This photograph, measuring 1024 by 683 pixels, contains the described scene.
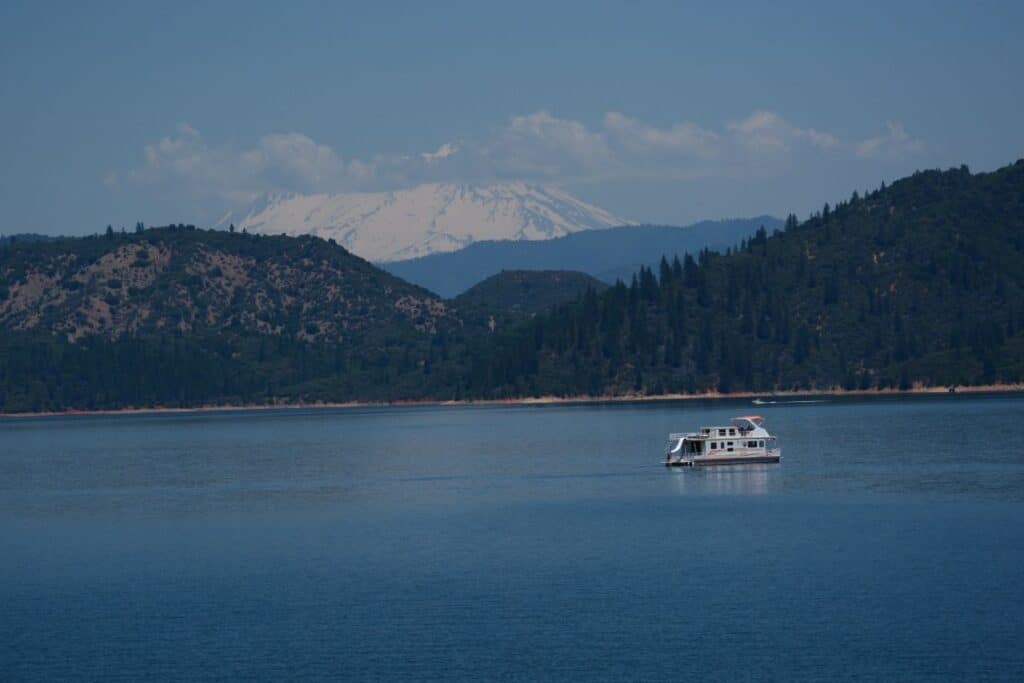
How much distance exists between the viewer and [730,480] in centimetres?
14038

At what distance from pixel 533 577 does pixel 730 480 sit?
59.4m

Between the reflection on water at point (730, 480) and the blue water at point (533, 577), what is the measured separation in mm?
580

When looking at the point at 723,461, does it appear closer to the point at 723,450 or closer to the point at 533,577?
the point at 723,450

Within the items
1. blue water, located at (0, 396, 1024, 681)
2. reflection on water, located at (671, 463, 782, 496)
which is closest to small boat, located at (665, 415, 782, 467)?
reflection on water, located at (671, 463, 782, 496)

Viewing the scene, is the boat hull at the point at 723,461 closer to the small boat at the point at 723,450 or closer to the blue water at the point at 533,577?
the small boat at the point at 723,450

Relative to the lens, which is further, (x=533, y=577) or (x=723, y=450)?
(x=723, y=450)

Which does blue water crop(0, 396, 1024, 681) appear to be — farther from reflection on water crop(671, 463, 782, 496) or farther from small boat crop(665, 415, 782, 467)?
small boat crop(665, 415, 782, 467)

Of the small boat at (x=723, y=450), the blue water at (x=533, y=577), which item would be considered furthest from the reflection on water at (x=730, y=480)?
the small boat at (x=723, y=450)

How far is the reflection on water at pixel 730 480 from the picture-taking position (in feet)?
424

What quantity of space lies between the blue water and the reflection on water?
58 cm

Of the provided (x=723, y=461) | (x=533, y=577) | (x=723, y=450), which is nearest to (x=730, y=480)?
(x=723, y=461)

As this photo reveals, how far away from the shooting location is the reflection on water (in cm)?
12938

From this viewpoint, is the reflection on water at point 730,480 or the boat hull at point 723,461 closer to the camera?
the reflection on water at point 730,480

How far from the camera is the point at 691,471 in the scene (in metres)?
152
